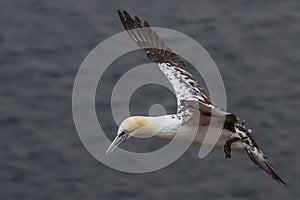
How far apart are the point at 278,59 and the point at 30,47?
376 inches

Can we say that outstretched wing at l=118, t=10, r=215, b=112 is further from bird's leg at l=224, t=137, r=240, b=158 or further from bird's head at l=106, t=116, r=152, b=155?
bird's leg at l=224, t=137, r=240, b=158

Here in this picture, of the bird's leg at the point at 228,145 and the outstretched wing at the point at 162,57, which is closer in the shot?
the bird's leg at the point at 228,145

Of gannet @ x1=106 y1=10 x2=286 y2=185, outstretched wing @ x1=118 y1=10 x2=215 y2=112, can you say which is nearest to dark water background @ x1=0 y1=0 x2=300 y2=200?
outstretched wing @ x1=118 y1=10 x2=215 y2=112

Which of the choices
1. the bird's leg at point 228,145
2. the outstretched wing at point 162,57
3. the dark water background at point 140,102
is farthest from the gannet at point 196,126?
the dark water background at point 140,102

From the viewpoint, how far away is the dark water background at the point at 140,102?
32500 millimetres

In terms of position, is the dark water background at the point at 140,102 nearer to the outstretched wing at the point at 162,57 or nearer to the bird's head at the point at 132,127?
the outstretched wing at the point at 162,57

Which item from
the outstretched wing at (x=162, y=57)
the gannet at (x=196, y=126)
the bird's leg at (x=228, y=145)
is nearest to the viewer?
the gannet at (x=196, y=126)

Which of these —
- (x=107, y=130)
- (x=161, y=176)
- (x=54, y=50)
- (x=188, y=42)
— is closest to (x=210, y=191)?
(x=161, y=176)

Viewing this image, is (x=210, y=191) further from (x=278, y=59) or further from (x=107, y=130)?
(x=278, y=59)

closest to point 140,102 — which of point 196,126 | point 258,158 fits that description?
point 196,126

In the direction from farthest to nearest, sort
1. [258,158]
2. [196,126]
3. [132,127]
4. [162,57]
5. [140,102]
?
[140,102] < [162,57] < [132,127] < [196,126] < [258,158]

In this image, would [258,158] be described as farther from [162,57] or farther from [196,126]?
[162,57]

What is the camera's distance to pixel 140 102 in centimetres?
3438

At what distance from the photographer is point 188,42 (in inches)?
1420
